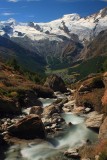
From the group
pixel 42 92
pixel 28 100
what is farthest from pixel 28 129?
pixel 42 92

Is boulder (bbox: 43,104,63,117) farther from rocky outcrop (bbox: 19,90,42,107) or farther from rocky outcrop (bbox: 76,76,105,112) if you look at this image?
rocky outcrop (bbox: 19,90,42,107)

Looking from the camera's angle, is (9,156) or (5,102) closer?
(9,156)

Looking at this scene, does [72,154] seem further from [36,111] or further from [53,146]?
[36,111]

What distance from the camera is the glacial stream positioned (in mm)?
54594

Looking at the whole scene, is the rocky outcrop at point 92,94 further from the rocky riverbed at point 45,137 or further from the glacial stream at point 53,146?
the glacial stream at point 53,146

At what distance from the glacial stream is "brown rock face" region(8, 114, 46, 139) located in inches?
98.7

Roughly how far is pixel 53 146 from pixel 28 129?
19.1 feet

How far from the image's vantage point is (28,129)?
6247 centimetres

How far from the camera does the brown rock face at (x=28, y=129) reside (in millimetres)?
62156

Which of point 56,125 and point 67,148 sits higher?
point 56,125

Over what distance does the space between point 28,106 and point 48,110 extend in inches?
626

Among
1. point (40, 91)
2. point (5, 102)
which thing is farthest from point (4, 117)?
point (40, 91)

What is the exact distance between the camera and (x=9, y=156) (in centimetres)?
5425

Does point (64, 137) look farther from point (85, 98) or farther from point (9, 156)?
point (85, 98)
